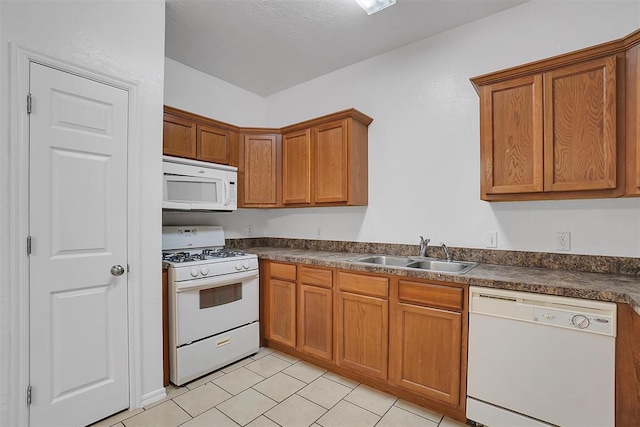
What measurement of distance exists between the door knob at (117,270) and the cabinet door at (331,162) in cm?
170

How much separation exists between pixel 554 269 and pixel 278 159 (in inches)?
102

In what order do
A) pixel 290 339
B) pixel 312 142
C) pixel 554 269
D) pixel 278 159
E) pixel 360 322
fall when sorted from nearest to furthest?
pixel 554 269, pixel 360 322, pixel 290 339, pixel 312 142, pixel 278 159

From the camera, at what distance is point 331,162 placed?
2832 millimetres

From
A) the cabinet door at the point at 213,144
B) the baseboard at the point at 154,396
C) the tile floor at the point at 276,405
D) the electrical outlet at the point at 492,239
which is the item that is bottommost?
the tile floor at the point at 276,405

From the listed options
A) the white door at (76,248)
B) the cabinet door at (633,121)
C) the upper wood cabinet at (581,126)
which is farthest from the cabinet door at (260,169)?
the cabinet door at (633,121)

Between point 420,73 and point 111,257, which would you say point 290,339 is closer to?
point 111,257

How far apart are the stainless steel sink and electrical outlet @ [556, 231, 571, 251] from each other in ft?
1.74

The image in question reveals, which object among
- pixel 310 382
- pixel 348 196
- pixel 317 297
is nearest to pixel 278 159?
pixel 348 196

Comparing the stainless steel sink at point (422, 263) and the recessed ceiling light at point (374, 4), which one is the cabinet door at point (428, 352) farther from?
the recessed ceiling light at point (374, 4)

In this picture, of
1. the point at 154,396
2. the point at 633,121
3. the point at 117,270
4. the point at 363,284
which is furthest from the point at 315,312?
the point at 633,121

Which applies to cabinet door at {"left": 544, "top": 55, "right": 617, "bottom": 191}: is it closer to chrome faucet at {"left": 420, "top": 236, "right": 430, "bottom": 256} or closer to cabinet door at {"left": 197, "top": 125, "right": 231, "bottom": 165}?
chrome faucet at {"left": 420, "top": 236, "right": 430, "bottom": 256}

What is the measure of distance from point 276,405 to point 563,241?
7.35 ft

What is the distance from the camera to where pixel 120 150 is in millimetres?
1943

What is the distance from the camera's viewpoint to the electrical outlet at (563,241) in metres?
1.97
